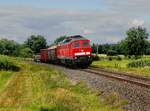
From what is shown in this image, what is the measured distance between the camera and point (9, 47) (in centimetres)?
12900

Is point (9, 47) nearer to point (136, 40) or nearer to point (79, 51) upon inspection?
point (136, 40)

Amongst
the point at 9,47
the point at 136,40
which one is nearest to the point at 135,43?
the point at 136,40

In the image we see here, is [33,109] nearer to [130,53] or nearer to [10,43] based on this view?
[10,43]

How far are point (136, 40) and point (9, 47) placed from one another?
51.8 meters

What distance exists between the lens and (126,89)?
22266mm

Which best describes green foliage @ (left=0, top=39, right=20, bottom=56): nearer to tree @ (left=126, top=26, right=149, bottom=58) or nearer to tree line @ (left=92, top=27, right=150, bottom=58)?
tree line @ (left=92, top=27, right=150, bottom=58)

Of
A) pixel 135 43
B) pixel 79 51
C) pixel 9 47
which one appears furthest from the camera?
pixel 135 43

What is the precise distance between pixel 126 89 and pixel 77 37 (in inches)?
1182

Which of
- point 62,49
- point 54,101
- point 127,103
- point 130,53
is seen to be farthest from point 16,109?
point 130,53

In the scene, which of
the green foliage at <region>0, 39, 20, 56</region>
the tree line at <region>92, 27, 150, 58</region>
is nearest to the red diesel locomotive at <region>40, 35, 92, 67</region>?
the green foliage at <region>0, 39, 20, 56</region>

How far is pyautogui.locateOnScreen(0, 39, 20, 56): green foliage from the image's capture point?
121750 mm

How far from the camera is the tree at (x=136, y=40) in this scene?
158m

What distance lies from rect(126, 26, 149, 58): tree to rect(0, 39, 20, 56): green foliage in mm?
42429

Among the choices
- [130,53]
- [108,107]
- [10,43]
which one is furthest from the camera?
[130,53]
